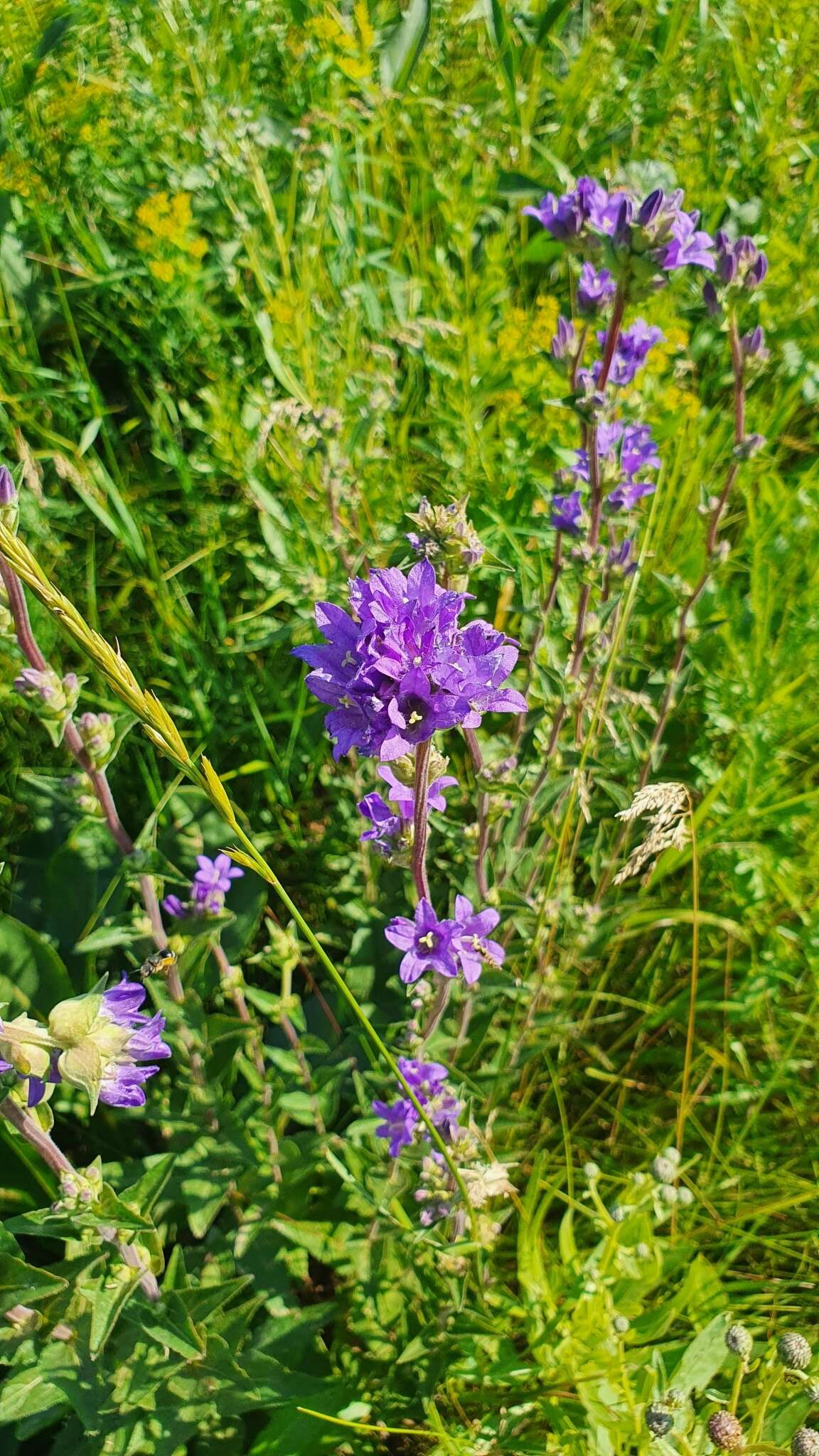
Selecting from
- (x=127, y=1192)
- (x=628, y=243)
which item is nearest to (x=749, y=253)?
(x=628, y=243)

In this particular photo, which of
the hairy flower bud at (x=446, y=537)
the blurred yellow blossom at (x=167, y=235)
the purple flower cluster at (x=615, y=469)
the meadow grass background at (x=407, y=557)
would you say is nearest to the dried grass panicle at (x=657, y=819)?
the meadow grass background at (x=407, y=557)

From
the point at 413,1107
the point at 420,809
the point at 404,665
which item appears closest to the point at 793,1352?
the point at 413,1107

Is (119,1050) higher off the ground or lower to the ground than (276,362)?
lower

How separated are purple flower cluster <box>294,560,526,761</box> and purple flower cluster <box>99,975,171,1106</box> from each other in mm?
528

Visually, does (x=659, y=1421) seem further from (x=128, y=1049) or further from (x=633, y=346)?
(x=633, y=346)

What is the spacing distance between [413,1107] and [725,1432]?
731 mm

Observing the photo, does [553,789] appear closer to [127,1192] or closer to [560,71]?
[127,1192]

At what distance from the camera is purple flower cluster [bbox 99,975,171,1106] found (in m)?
1.44

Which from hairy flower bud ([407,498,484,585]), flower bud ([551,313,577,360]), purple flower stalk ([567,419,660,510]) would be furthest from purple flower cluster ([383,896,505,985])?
flower bud ([551,313,577,360])

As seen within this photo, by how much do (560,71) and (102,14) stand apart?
1793 millimetres

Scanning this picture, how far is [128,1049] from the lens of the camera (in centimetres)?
144

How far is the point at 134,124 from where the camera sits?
11.4 ft

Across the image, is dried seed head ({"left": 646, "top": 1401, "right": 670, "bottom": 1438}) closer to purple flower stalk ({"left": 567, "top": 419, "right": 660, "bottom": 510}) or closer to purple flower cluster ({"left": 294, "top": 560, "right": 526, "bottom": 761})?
purple flower cluster ({"left": 294, "top": 560, "right": 526, "bottom": 761})

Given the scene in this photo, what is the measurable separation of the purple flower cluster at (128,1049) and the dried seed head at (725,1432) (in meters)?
0.95
